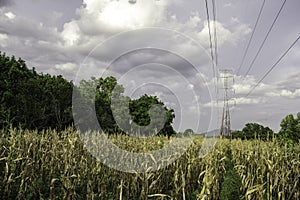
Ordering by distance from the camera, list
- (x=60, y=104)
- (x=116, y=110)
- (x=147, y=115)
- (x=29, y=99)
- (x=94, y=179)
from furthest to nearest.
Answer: (x=147, y=115)
(x=116, y=110)
(x=60, y=104)
(x=29, y=99)
(x=94, y=179)

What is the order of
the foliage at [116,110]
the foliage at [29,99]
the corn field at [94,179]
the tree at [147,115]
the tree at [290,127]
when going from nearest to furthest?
the corn field at [94,179], the foliage at [29,99], the tree at [290,127], the foliage at [116,110], the tree at [147,115]

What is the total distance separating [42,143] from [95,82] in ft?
80.1

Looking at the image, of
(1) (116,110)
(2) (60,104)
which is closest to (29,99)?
(2) (60,104)

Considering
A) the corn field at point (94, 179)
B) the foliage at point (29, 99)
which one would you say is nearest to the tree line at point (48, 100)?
the foliage at point (29, 99)

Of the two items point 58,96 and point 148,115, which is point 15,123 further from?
point 148,115

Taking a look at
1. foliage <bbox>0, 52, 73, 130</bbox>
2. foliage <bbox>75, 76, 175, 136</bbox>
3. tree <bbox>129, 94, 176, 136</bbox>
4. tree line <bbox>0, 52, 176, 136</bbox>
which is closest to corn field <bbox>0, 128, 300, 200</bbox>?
tree line <bbox>0, 52, 176, 136</bbox>

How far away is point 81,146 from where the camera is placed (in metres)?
10.0

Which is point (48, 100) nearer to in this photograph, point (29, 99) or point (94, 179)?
point (29, 99)

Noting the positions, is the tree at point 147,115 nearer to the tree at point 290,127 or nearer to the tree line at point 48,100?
the tree line at point 48,100

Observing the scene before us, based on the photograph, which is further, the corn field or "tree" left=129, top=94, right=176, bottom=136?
"tree" left=129, top=94, right=176, bottom=136

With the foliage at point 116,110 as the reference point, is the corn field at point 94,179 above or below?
below

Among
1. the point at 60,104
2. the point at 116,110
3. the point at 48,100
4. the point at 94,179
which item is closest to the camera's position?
the point at 94,179

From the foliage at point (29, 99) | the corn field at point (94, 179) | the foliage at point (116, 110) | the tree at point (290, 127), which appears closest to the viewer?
the corn field at point (94, 179)

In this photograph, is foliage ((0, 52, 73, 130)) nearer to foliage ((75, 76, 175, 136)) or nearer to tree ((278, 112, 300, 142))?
foliage ((75, 76, 175, 136))
